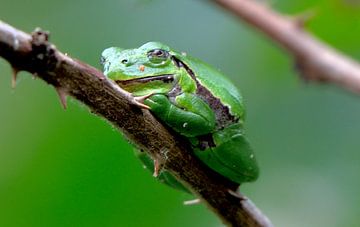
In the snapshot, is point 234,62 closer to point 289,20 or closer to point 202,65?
point 289,20

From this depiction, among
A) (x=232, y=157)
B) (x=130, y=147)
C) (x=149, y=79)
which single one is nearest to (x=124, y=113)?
(x=149, y=79)

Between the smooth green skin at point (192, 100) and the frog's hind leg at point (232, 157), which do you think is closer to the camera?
the smooth green skin at point (192, 100)

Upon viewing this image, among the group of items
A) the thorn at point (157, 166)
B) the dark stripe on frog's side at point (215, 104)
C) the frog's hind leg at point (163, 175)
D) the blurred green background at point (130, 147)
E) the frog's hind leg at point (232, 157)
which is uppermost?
the blurred green background at point (130, 147)

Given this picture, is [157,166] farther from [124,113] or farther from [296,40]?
[296,40]

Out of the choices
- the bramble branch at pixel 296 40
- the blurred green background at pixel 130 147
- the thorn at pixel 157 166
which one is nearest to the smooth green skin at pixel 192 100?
the thorn at pixel 157 166

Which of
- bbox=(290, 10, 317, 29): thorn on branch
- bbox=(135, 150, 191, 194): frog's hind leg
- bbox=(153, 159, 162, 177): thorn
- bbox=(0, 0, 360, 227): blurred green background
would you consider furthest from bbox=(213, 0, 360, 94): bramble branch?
bbox=(153, 159, 162, 177): thorn

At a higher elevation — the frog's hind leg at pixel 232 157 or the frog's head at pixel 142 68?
the frog's head at pixel 142 68

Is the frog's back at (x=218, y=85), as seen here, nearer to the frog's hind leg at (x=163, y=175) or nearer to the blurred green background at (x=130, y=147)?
the frog's hind leg at (x=163, y=175)

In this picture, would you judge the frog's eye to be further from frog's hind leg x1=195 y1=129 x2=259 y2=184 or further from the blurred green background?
the blurred green background
